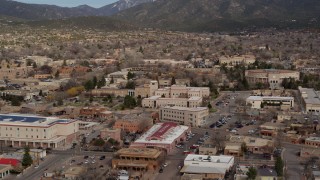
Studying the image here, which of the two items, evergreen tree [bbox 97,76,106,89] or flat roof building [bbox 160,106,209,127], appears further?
evergreen tree [bbox 97,76,106,89]

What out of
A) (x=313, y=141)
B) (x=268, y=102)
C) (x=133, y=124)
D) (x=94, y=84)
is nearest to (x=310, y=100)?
(x=268, y=102)

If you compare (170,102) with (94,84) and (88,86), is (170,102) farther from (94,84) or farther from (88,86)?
(94,84)

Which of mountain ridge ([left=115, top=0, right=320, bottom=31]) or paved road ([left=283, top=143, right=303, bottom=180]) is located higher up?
mountain ridge ([left=115, top=0, right=320, bottom=31])

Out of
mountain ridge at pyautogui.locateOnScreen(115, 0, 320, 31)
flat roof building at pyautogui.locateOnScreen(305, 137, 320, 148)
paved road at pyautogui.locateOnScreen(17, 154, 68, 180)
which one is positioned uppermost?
mountain ridge at pyautogui.locateOnScreen(115, 0, 320, 31)

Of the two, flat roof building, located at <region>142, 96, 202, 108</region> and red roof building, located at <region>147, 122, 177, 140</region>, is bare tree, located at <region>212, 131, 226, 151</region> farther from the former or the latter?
flat roof building, located at <region>142, 96, 202, 108</region>

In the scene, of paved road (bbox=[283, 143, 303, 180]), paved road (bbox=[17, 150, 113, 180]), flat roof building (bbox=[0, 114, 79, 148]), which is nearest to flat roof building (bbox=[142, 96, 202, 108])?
flat roof building (bbox=[0, 114, 79, 148])

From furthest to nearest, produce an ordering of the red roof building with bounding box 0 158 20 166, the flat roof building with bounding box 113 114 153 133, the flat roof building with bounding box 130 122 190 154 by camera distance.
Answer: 1. the flat roof building with bounding box 113 114 153 133
2. the flat roof building with bounding box 130 122 190 154
3. the red roof building with bounding box 0 158 20 166

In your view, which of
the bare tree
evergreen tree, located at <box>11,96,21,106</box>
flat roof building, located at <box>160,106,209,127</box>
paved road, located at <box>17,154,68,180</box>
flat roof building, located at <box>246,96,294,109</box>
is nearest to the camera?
paved road, located at <box>17,154,68,180</box>
